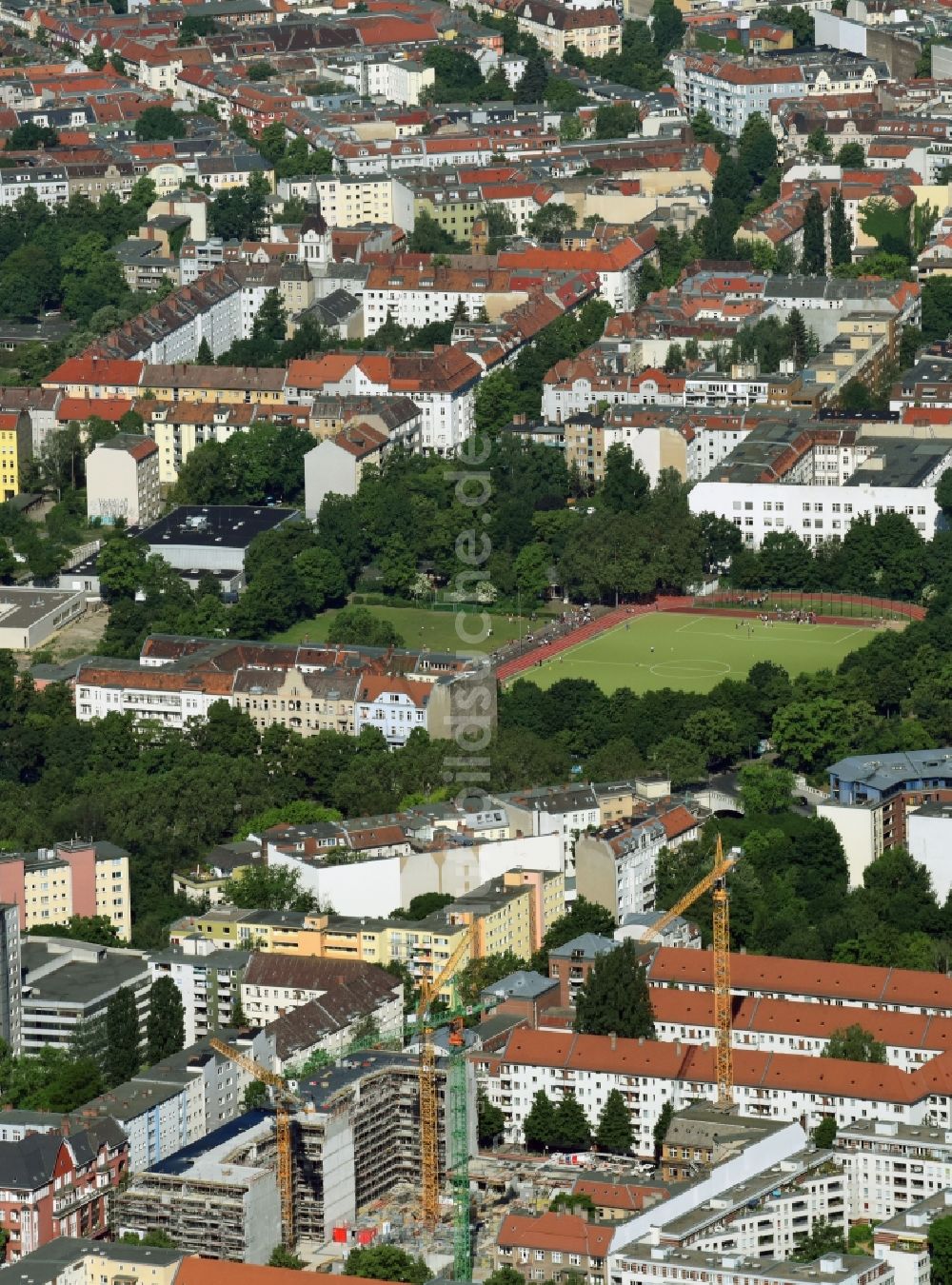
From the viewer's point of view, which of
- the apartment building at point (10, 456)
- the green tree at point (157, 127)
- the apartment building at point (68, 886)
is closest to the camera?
the apartment building at point (68, 886)

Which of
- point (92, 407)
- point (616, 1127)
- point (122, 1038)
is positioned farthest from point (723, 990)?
point (92, 407)

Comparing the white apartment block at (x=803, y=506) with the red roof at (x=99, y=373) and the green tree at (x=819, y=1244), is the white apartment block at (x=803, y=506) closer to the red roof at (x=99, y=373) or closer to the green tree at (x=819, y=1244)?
the red roof at (x=99, y=373)

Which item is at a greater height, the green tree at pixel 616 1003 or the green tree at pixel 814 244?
the green tree at pixel 814 244

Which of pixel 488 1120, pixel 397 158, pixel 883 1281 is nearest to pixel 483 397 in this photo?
pixel 397 158

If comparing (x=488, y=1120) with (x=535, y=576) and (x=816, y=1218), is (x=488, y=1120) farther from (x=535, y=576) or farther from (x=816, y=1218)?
(x=535, y=576)

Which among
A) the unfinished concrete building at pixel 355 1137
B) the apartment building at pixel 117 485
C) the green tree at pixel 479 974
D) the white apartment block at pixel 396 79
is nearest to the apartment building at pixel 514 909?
the green tree at pixel 479 974

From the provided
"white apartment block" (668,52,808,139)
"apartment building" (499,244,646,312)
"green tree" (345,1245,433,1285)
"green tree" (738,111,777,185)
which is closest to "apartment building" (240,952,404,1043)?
"green tree" (345,1245,433,1285)
